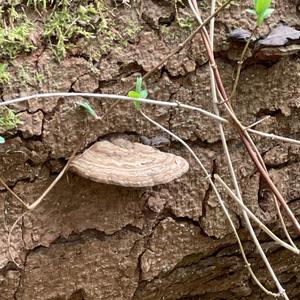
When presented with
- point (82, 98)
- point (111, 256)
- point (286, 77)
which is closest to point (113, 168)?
point (82, 98)

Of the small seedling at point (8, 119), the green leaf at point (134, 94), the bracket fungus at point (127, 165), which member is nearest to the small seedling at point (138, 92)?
the green leaf at point (134, 94)

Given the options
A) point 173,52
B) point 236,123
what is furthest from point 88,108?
point 236,123

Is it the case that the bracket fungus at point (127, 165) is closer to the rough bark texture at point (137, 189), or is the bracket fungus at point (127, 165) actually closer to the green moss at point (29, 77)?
the rough bark texture at point (137, 189)

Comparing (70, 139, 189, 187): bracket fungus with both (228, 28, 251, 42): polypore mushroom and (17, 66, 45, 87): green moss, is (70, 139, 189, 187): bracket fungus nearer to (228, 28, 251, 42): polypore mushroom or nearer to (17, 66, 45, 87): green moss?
(17, 66, 45, 87): green moss

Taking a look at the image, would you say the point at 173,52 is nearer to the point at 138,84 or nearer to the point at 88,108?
the point at 138,84

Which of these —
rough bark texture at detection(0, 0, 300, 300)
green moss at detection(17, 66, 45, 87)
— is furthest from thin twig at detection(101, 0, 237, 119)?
green moss at detection(17, 66, 45, 87)

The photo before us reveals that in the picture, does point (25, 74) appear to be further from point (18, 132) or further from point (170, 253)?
point (170, 253)

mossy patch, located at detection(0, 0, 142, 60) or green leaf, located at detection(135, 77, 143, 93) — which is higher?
mossy patch, located at detection(0, 0, 142, 60)
